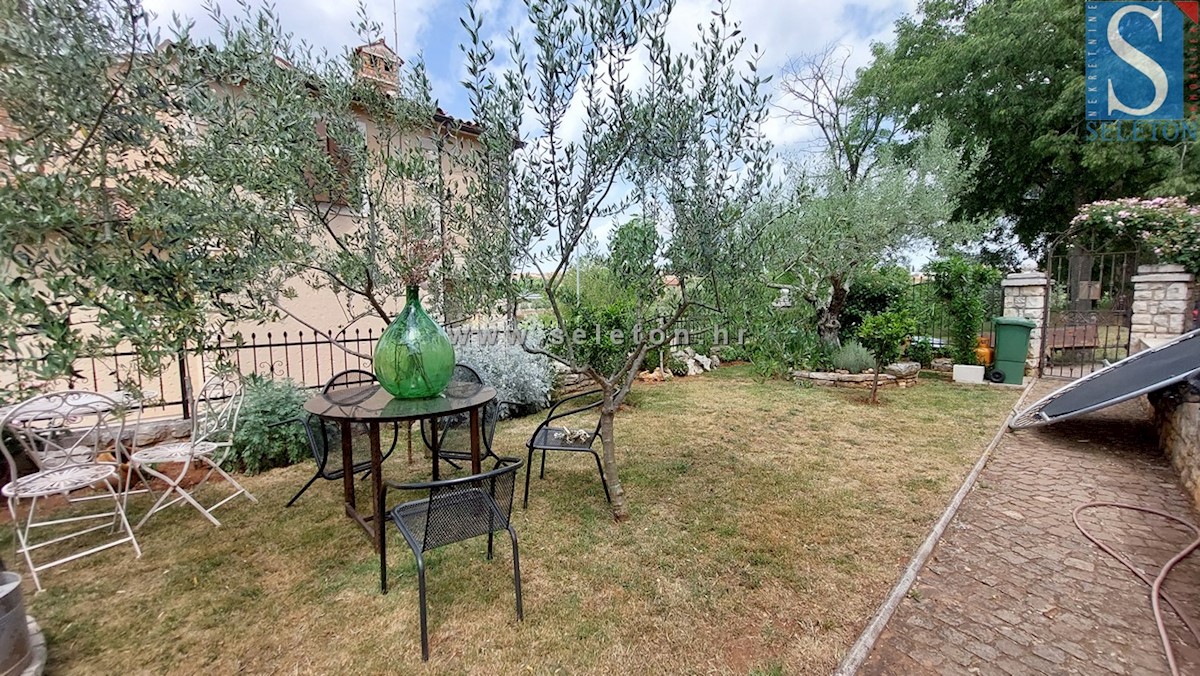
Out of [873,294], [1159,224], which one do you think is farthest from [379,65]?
[1159,224]

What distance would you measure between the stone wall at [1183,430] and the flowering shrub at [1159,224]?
14.7ft

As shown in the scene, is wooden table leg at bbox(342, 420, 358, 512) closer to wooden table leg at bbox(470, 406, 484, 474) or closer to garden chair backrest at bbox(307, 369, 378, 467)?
garden chair backrest at bbox(307, 369, 378, 467)

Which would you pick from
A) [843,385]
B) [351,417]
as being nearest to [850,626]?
[351,417]

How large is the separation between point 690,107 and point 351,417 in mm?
2760

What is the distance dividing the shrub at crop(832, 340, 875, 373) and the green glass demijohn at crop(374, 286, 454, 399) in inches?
293

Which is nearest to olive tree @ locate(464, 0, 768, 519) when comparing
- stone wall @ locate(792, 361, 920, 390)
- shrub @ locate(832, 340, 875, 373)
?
stone wall @ locate(792, 361, 920, 390)

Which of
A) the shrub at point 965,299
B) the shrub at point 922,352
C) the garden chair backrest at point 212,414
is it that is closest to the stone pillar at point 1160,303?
the shrub at point 965,299

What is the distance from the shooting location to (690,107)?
9.66 ft

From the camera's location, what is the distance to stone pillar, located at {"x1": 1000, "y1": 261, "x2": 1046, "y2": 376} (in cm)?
820

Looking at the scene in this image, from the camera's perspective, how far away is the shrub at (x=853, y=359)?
8312 millimetres

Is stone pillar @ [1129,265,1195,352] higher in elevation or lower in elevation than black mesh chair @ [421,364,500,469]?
higher

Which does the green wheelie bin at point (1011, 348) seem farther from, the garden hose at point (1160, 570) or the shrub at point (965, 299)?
the garden hose at point (1160, 570)

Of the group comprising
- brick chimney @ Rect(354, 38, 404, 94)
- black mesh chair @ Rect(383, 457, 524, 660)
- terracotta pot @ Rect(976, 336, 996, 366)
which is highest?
brick chimney @ Rect(354, 38, 404, 94)

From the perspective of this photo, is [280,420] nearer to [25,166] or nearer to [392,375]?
[392,375]
